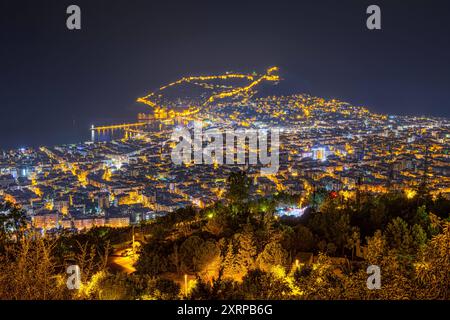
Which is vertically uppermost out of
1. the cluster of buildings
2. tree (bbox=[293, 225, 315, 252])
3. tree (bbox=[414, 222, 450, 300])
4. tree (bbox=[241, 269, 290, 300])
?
tree (bbox=[414, 222, 450, 300])

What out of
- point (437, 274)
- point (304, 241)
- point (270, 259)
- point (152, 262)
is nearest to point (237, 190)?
point (304, 241)

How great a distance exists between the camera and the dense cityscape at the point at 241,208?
3.54 m

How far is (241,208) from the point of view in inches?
332

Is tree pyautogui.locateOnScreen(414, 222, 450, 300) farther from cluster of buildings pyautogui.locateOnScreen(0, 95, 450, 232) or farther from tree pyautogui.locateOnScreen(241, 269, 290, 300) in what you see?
cluster of buildings pyautogui.locateOnScreen(0, 95, 450, 232)

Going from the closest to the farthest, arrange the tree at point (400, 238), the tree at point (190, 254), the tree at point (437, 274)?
the tree at point (437, 274)
the tree at point (400, 238)
the tree at point (190, 254)

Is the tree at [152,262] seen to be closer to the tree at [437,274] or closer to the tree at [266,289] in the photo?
the tree at [266,289]

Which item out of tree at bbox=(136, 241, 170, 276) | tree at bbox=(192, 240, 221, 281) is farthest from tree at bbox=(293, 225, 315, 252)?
tree at bbox=(136, 241, 170, 276)

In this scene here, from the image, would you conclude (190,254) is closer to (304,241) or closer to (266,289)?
(304,241)

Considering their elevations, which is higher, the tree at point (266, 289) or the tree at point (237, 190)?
the tree at point (266, 289)

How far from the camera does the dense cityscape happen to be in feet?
11.6

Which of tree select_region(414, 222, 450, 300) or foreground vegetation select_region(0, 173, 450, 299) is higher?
tree select_region(414, 222, 450, 300)

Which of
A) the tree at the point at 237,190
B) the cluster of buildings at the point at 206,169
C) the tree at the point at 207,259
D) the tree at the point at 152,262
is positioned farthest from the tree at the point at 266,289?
the tree at the point at 237,190

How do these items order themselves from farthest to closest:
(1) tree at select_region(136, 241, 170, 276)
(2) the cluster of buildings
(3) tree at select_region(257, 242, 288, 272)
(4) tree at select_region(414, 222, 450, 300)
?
(2) the cluster of buildings, (1) tree at select_region(136, 241, 170, 276), (3) tree at select_region(257, 242, 288, 272), (4) tree at select_region(414, 222, 450, 300)

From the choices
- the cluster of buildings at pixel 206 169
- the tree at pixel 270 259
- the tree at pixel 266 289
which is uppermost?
the tree at pixel 266 289
